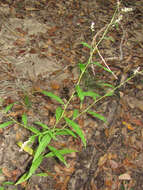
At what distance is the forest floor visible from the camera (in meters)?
2.90

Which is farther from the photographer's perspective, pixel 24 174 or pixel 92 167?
pixel 92 167

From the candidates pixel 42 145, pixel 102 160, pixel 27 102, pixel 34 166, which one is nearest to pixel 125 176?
pixel 102 160

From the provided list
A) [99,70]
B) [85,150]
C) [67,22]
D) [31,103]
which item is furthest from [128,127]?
[67,22]

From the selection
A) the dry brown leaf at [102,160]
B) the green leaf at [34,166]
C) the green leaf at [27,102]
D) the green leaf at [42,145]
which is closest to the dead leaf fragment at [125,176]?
the dry brown leaf at [102,160]

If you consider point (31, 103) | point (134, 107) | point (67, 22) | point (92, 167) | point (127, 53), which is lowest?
point (92, 167)

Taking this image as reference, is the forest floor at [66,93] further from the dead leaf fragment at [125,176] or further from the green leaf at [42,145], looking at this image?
the green leaf at [42,145]

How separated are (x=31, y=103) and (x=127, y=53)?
275cm

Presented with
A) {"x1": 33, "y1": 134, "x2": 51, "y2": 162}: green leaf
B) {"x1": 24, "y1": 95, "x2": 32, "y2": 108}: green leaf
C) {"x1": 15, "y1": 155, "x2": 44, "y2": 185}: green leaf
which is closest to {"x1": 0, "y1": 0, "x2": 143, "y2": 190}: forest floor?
{"x1": 24, "y1": 95, "x2": 32, "y2": 108}: green leaf

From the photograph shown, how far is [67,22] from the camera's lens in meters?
5.62

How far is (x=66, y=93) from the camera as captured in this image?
3816 millimetres

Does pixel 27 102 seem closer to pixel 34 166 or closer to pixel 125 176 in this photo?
pixel 34 166

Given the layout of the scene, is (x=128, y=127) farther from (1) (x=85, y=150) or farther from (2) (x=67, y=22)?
(2) (x=67, y=22)

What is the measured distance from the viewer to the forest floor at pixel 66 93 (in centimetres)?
290

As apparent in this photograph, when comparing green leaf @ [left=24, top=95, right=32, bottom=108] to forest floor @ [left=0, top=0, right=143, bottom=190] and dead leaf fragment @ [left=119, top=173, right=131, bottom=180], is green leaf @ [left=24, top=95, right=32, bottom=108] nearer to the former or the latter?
forest floor @ [left=0, top=0, right=143, bottom=190]
